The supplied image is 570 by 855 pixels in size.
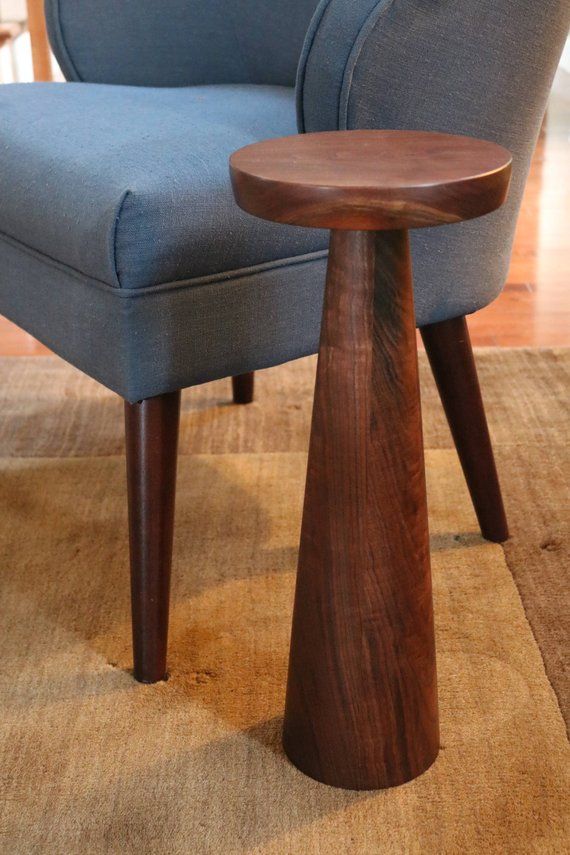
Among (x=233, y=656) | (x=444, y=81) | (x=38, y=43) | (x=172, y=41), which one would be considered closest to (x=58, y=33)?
(x=172, y=41)

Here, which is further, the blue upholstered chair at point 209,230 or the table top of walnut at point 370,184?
the blue upholstered chair at point 209,230

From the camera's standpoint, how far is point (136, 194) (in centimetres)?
88

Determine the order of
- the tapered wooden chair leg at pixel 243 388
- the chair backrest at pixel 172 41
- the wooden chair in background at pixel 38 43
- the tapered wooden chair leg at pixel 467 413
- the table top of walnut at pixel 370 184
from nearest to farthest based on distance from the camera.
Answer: the table top of walnut at pixel 370 184
the tapered wooden chair leg at pixel 467 413
the chair backrest at pixel 172 41
the tapered wooden chair leg at pixel 243 388
the wooden chair in background at pixel 38 43

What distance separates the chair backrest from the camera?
142 cm

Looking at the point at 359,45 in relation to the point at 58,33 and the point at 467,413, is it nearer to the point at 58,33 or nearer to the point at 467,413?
the point at 467,413

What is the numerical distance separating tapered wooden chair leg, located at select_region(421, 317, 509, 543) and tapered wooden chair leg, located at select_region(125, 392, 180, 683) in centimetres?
33

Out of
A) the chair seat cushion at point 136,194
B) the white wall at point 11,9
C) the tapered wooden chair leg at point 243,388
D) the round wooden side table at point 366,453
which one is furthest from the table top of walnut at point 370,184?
the white wall at point 11,9

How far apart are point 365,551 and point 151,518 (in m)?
0.25

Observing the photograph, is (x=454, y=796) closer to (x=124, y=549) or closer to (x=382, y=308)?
(x=382, y=308)

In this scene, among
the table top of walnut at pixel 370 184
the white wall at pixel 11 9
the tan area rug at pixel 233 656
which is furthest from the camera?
the white wall at pixel 11 9

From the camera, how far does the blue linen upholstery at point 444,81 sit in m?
0.91

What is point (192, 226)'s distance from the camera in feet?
2.98

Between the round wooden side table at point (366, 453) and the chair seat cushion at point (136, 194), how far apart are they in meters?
0.11

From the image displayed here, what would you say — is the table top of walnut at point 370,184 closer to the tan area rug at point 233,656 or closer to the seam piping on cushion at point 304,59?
the seam piping on cushion at point 304,59
